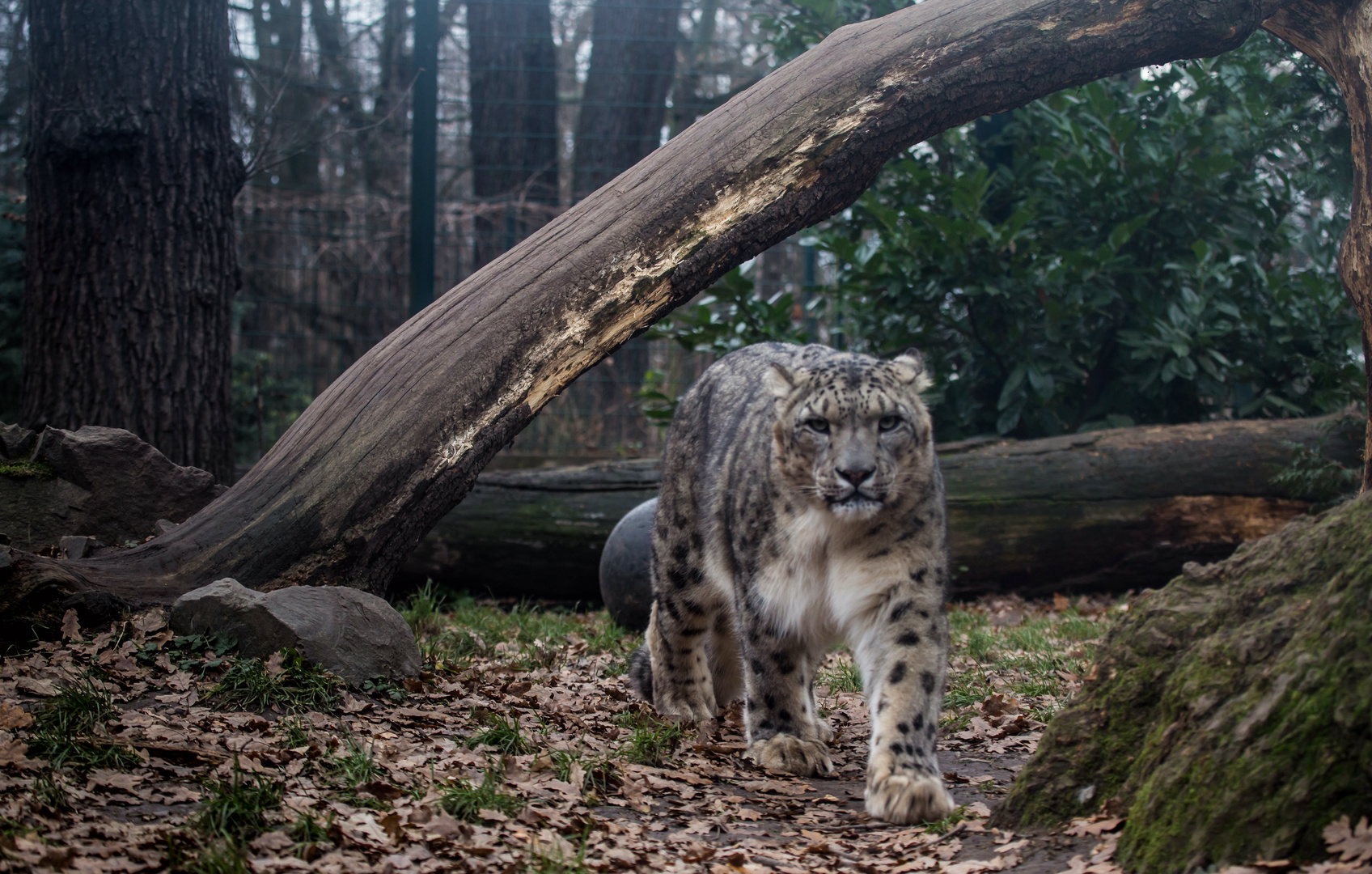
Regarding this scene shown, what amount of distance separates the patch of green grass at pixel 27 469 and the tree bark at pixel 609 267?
101 centimetres

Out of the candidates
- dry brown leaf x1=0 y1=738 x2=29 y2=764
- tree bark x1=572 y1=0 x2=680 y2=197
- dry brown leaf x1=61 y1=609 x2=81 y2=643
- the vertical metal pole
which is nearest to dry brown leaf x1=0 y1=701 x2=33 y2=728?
dry brown leaf x1=0 y1=738 x2=29 y2=764

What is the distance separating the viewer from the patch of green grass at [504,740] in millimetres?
4008

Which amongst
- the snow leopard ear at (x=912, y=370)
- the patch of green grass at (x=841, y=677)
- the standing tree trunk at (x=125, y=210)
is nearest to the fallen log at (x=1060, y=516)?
the patch of green grass at (x=841, y=677)

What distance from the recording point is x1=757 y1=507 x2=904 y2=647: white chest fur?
405cm

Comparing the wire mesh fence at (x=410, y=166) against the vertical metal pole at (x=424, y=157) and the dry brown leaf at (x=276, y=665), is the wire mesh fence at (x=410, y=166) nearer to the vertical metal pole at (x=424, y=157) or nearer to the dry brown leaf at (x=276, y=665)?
the vertical metal pole at (x=424, y=157)

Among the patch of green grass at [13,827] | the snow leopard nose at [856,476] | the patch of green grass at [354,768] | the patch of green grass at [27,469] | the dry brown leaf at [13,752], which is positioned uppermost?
the snow leopard nose at [856,476]

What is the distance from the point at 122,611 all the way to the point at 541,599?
13.4 ft

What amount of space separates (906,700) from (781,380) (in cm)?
136

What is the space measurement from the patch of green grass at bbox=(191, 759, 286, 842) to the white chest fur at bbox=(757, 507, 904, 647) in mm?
1964

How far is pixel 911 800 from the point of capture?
353cm

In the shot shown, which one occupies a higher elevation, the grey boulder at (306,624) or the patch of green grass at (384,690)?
the grey boulder at (306,624)

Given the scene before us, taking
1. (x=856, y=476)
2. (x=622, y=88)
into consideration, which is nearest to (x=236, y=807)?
(x=856, y=476)

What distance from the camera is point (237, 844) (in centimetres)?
280

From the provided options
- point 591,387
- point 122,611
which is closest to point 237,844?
point 122,611
